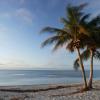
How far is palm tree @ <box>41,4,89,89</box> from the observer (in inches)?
664

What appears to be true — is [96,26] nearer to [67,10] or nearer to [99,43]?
[99,43]

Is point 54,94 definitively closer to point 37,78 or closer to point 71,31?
point 71,31

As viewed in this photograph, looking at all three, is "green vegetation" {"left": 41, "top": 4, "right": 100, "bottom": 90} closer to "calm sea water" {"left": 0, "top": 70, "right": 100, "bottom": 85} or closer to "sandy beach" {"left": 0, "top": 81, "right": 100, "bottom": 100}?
"sandy beach" {"left": 0, "top": 81, "right": 100, "bottom": 100}

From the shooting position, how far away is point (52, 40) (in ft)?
58.6

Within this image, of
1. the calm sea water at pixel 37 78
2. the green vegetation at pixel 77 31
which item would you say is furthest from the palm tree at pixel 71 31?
the calm sea water at pixel 37 78

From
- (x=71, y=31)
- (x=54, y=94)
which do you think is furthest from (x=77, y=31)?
(x=54, y=94)

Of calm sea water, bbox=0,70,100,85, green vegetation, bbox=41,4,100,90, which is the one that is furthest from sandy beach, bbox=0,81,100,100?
calm sea water, bbox=0,70,100,85

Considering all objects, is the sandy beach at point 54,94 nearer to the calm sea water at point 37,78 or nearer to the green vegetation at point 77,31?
the green vegetation at point 77,31

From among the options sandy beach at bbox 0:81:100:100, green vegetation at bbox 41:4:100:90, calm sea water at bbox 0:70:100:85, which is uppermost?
green vegetation at bbox 41:4:100:90

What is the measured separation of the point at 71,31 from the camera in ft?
56.1

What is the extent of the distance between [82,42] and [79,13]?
2279mm

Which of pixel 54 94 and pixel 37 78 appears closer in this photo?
pixel 54 94

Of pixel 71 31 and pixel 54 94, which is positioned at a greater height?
pixel 71 31

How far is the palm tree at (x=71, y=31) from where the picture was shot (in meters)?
16.9
